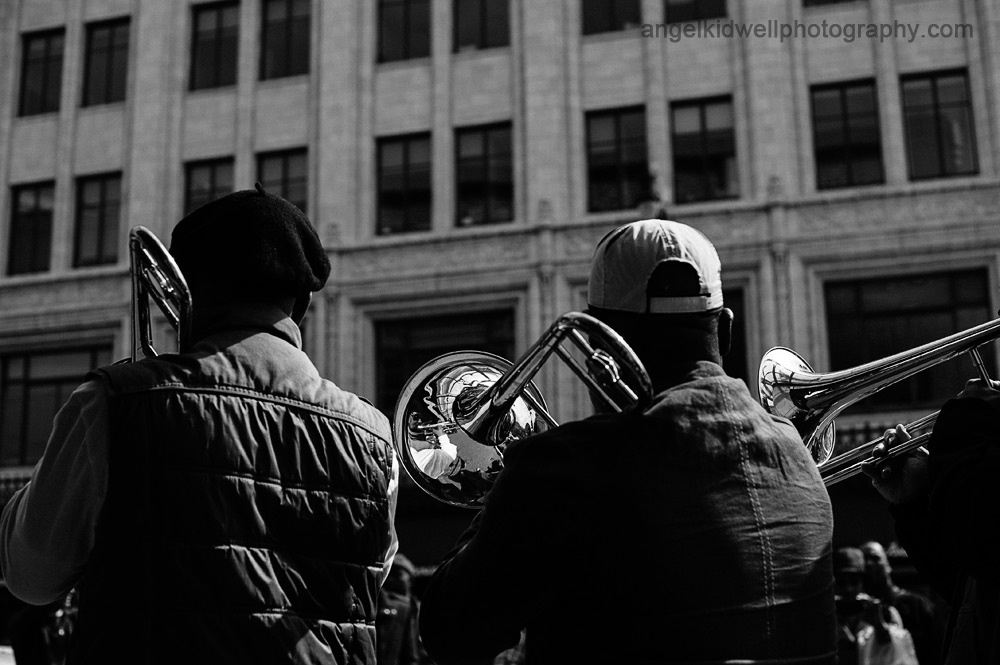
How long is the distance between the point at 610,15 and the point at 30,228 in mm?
14488

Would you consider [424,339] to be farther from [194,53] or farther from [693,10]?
[194,53]

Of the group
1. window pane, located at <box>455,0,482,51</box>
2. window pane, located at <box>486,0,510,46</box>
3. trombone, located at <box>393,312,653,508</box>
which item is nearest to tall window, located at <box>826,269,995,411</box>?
window pane, located at <box>486,0,510,46</box>

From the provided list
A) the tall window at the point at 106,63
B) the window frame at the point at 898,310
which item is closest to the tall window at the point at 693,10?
the window frame at the point at 898,310

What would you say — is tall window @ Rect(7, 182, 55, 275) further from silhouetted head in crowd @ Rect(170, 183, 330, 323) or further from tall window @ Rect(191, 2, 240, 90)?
silhouetted head in crowd @ Rect(170, 183, 330, 323)

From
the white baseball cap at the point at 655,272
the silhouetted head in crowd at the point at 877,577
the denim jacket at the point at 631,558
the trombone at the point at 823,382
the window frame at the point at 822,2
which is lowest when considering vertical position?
the silhouetted head in crowd at the point at 877,577

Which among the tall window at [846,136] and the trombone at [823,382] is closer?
the trombone at [823,382]

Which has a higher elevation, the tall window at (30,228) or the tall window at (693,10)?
the tall window at (693,10)

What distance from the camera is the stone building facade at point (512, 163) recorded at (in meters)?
21.0

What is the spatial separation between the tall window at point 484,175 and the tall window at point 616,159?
5.74ft

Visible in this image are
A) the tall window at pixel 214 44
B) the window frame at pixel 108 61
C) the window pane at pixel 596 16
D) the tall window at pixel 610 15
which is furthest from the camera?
the window frame at pixel 108 61

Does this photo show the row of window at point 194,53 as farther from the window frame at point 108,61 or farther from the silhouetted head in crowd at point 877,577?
the silhouetted head in crowd at point 877,577

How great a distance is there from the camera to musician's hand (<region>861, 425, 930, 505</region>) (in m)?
3.45

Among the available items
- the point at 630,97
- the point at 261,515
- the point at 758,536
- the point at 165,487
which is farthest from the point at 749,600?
the point at 630,97

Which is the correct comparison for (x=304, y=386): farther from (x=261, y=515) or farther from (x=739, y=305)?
(x=739, y=305)
